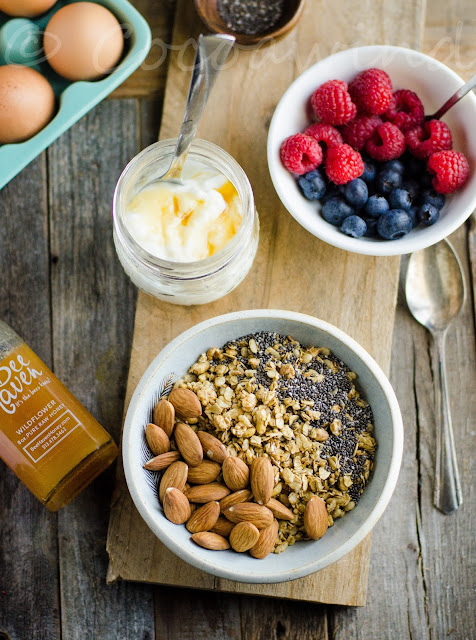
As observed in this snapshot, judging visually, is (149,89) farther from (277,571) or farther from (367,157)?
(277,571)

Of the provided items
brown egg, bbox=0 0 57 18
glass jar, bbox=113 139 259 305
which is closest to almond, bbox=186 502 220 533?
glass jar, bbox=113 139 259 305

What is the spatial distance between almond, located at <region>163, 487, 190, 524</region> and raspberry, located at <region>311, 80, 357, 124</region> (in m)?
0.71

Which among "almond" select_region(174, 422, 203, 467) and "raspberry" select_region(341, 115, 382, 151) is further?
"raspberry" select_region(341, 115, 382, 151)

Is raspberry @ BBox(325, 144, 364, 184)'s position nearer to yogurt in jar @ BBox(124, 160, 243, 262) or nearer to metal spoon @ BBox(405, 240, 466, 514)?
yogurt in jar @ BBox(124, 160, 243, 262)

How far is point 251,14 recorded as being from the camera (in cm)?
122

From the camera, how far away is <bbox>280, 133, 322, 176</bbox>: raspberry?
106 centimetres

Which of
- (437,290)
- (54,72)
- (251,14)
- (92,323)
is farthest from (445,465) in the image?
(54,72)

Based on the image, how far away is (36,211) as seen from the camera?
1292mm

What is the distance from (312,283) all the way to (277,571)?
53 centimetres

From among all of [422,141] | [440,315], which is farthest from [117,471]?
[422,141]

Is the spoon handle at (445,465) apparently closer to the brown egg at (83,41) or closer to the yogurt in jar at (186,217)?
the yogurt in jar at (186,217)

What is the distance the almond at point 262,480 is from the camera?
0.95 m

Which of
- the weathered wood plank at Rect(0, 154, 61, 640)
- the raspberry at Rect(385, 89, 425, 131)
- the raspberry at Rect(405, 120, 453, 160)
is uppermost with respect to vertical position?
the raspberry at Rect(385, 89, 425, 131)

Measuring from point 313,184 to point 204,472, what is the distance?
545mm
